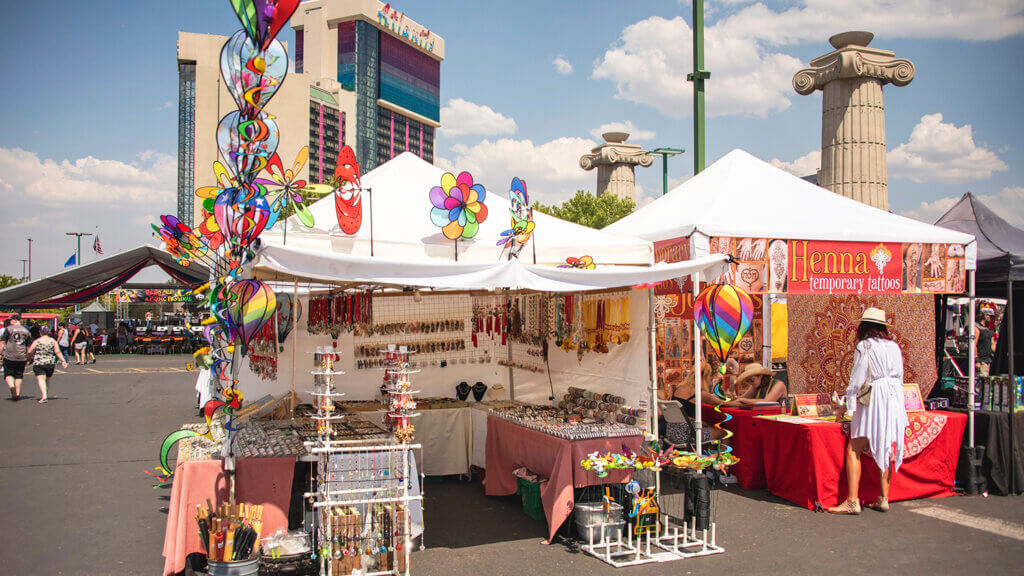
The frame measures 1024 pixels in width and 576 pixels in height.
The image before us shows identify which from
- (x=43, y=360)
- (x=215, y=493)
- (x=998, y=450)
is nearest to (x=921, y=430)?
(x=998, y=450)

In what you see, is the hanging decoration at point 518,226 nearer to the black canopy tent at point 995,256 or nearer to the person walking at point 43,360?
the black canopy tent at point 995,256

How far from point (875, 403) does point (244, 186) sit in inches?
192

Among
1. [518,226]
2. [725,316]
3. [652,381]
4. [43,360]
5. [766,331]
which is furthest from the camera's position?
[43,360]

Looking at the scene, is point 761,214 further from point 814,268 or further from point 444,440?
point 444,440

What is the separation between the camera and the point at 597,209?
22.9 meters

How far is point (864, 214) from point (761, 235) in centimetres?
142

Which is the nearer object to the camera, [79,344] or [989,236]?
[989,236]

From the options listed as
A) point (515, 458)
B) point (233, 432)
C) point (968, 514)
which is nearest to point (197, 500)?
point (233, 432)

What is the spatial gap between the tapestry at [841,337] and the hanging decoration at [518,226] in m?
3.62

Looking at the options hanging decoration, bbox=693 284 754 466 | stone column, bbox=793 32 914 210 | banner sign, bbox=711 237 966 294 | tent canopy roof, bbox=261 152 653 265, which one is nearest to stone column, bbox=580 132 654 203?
stone column, bbox=793 32 914 210

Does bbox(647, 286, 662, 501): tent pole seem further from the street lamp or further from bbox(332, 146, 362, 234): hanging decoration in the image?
the street lamp

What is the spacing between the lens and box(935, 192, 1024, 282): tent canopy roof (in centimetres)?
636

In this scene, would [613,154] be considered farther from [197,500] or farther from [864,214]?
[197,500]

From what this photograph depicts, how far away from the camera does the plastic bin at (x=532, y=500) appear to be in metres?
5.29
